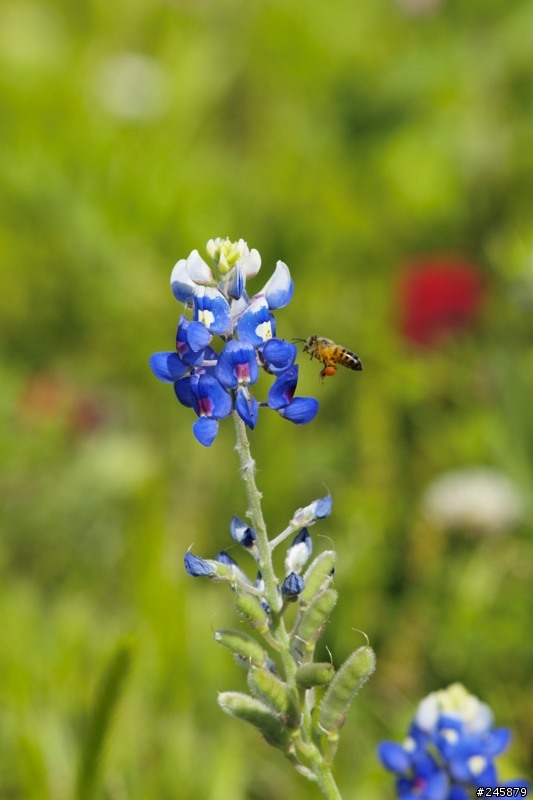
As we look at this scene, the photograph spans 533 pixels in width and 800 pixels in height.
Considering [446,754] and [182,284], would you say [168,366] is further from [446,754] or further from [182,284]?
[446,754]

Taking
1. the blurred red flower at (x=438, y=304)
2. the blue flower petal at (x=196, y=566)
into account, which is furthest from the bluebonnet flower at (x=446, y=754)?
the blurred red flower at (x=438, y=304)

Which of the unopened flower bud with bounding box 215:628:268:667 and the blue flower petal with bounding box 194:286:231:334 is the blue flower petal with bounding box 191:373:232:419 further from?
the unopened flower bud with bounding box 215:628:268:667

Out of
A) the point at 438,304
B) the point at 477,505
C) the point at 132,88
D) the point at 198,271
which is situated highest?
the point at 132,88

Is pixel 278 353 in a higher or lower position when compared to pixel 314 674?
higher

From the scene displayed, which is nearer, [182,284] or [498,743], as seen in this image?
[182,284]

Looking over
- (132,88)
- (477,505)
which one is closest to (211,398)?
(477,505)
